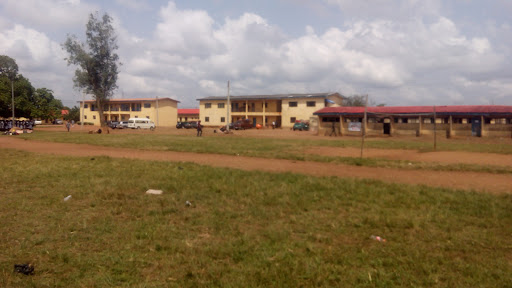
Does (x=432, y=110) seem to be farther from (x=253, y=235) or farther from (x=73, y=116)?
(x=73, y=116)

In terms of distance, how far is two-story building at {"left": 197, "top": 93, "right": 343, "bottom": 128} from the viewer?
59812 millimetres

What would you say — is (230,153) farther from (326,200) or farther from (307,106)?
(307,106)

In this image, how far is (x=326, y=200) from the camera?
297 inches

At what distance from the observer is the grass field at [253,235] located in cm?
398

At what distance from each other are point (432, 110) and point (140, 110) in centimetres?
6141

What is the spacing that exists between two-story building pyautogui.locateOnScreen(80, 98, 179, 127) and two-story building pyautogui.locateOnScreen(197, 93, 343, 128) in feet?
36.6

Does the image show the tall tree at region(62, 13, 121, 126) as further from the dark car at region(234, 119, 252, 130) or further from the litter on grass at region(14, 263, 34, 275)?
the litter on grass at region(14, 263, 34, 275)

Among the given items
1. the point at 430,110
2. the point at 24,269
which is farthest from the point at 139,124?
the point at 24,269

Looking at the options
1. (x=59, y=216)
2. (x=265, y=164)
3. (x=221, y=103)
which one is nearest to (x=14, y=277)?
(x=59, y=216)

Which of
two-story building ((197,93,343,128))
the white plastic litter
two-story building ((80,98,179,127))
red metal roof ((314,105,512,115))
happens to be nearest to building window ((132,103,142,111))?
two-story building ((80,98,179,127))

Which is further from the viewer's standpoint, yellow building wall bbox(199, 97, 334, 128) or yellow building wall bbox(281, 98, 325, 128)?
yellow building wall bbox(199, 97, 334, 128)

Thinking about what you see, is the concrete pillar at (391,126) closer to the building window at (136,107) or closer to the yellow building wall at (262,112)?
the yellow building wall at (262,112)

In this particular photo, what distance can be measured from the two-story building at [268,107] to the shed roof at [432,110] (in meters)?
17.7

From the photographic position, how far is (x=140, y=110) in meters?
76.6
